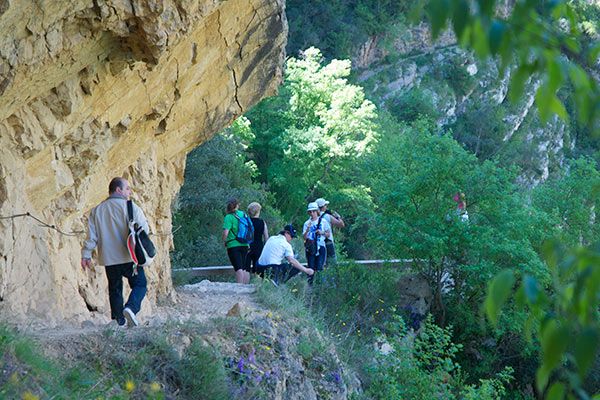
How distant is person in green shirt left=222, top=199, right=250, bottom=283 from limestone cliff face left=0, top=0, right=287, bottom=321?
3.63 feet

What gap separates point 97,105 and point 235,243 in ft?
16.5

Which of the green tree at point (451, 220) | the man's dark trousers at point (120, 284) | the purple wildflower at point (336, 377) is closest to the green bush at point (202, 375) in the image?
the man's dark trousers at point (120, 284)

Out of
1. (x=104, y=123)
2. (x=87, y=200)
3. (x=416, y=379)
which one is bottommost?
(x=416, y=379)

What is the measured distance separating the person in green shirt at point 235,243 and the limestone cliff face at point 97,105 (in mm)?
1105

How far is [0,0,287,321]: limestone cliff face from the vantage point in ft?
27.3

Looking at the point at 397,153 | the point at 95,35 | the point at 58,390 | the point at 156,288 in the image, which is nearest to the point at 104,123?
the point at 95,35

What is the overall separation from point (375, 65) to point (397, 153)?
35.6 m

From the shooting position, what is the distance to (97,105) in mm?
10078

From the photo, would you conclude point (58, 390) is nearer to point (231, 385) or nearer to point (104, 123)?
point (231, 385)

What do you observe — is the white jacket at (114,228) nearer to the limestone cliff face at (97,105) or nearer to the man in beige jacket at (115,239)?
the man in beige jacket at (115,239)

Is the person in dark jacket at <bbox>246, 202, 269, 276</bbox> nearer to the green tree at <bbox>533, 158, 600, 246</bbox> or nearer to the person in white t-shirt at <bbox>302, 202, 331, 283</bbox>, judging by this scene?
the person in white t-shirt at <bbox>302, 202, 331, 283</bbox>

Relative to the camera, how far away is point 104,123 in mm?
10484

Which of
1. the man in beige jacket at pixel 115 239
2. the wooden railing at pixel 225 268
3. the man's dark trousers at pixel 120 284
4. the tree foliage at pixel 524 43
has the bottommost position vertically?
the wooden railing at pixel 225 268

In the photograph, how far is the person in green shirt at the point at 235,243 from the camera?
573 inches
